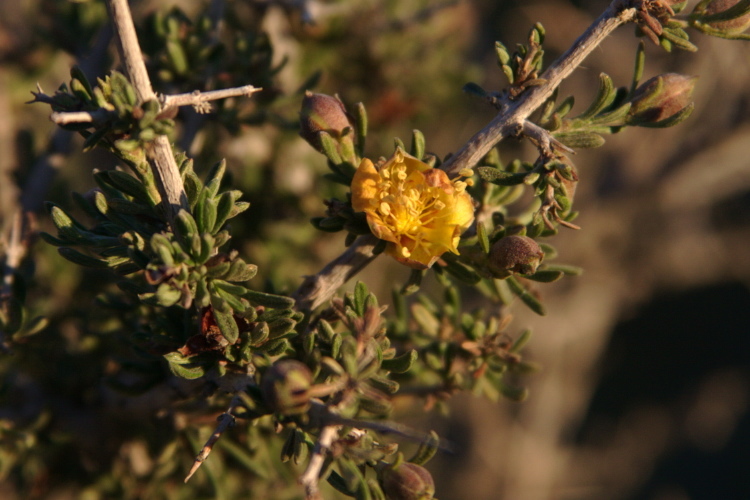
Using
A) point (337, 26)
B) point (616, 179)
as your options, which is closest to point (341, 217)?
point (337, 26)

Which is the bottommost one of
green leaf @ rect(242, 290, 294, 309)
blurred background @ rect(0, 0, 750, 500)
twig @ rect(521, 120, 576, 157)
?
blurred background @ rect(0, 0, 750, 500)

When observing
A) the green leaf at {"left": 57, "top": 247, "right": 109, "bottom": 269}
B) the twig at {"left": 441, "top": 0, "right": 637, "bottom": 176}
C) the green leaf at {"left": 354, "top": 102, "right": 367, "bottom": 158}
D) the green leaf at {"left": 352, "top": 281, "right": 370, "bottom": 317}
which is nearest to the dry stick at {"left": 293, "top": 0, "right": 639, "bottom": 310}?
the twig at {"left": 441, "top": 0, "right": 637, "bottom": 176}

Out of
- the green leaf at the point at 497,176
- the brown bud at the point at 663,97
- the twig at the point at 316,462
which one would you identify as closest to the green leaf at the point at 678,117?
the brown bud at the point at 663,97

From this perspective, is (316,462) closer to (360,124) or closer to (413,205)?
(413,205)

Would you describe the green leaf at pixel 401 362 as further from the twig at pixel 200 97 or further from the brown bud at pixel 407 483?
the twig at pixel 200 97

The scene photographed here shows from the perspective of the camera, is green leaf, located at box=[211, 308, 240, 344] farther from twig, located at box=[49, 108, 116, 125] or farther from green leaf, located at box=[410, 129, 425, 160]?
green leaf, located at box=[410, 129, 425, 160]

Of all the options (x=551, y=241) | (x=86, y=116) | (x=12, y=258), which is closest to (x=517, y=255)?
(x=86, y=116)
